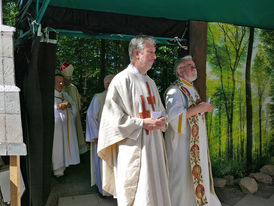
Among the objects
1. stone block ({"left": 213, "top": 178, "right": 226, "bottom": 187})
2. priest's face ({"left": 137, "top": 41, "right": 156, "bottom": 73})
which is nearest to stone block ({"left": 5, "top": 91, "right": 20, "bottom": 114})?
priest's face ({"left": 137, "top": 41, "right": 156, "bottom": 73})

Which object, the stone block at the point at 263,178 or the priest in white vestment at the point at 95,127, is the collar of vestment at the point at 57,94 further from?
the stone block at the point at 263,178

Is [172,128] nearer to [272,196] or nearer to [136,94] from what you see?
[136,94]

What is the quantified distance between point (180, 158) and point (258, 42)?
2.63m

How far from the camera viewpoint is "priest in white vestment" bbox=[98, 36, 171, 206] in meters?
2.35

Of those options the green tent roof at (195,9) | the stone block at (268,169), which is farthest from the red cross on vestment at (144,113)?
the stone block at (268,169)

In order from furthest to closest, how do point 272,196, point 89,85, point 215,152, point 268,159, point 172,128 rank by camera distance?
point 89,85 → point 268,159 → point 215,152 → point 272,196 → point 172,128

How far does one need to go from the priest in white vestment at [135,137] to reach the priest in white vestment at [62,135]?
2146 mm

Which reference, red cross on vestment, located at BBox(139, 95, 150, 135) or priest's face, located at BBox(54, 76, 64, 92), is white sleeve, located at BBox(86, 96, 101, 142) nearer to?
→ priest's face, located at BBox(54, 76, 64, 92)

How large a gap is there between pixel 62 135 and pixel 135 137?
100 inches

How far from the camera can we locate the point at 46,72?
2.75 metres

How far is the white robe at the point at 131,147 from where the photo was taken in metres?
2.35

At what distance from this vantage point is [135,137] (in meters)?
2.35

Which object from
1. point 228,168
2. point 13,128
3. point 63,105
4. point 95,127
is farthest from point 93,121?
point 228,168

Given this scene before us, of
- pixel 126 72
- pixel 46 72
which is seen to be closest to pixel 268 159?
pixel 126 72
